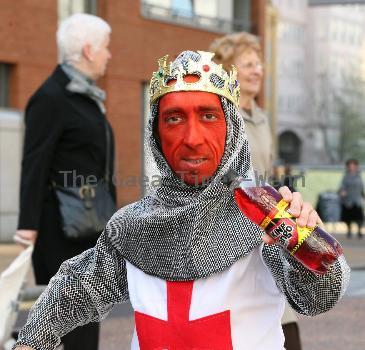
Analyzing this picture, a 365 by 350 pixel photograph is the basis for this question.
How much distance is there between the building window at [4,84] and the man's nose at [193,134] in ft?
61.6

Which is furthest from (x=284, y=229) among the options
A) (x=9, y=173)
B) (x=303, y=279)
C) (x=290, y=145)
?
(x=290, y=145)

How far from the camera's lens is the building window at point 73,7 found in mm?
21891

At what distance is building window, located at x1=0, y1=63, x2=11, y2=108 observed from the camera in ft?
67.9

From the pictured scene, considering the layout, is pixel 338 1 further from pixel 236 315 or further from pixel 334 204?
pixel 236 315

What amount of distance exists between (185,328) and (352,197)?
64.2 ft

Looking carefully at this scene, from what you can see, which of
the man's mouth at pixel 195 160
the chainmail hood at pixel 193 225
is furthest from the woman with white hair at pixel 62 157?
the man's mouth at pixel 195 160

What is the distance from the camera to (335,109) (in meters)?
72.4

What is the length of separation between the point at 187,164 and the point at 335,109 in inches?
2805

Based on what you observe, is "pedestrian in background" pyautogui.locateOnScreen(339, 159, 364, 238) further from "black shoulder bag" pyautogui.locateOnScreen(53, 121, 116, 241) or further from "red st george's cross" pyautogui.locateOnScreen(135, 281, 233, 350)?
"red st george's cross" pyautogui.locateOnScreen(135, 281, 233, 350)

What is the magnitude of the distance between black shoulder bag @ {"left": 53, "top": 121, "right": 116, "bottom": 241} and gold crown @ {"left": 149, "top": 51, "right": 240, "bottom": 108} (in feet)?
7.59

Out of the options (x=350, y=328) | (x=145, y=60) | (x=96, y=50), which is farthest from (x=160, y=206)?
(x=145, y=60)

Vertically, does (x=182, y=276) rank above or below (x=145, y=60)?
below

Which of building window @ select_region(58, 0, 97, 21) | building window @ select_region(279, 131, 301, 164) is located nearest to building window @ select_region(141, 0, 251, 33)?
building window @ select_region(58, 0, 97, 21)

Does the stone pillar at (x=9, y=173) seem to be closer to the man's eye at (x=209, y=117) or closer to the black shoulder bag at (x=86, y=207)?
the black shoulder bag at (x=86, y=207)
